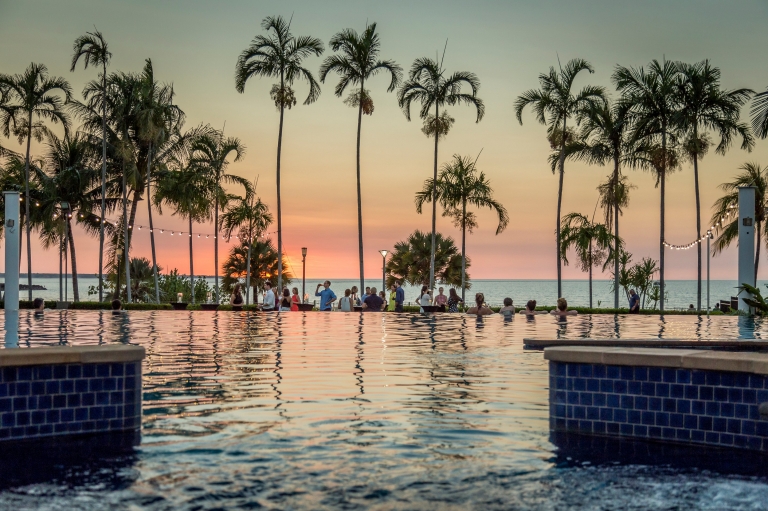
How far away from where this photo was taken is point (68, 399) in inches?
273

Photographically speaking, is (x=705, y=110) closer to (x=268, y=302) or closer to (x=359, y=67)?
(x=359, y=67)

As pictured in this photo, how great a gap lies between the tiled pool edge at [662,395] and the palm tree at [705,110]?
101ft

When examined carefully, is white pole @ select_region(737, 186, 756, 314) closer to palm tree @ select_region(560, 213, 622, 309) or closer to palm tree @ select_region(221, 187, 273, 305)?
palm tree @ select_region(560, 213, 622, 309)

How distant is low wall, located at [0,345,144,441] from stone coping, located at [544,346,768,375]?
359cm

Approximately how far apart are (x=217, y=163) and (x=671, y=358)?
128 ft

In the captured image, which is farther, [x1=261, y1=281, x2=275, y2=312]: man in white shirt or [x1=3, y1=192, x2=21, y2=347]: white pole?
[x1=261, y1=281, x2=275, y2=312]: man in white shirt

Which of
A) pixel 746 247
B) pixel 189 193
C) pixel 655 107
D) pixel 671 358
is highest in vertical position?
pixel 655 107

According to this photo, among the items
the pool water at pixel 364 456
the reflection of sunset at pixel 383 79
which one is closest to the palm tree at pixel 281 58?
the reflection of sunset at pixel 383 79

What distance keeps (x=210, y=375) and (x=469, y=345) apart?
→ 603 centimetres

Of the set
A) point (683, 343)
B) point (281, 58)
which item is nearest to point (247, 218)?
point (281, 58)

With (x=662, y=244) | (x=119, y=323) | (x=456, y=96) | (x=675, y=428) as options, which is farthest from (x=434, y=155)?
(x=675, y=428)

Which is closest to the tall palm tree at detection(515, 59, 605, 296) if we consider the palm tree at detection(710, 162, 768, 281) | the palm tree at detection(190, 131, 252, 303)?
the palm tree at detection(710, 162, 768, 281)

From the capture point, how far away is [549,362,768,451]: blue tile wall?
6.55 m

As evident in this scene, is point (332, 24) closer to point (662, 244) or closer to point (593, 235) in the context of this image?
point (593, 235)
